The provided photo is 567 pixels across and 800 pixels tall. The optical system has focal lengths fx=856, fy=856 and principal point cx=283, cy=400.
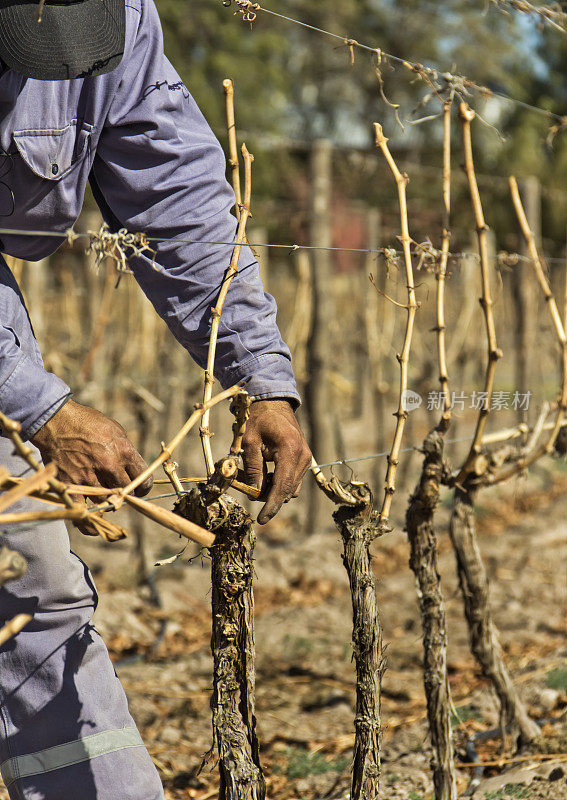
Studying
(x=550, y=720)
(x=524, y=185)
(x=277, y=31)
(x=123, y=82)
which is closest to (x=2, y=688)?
A: (x=123, y=82)

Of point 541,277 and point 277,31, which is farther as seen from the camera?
point 277,31

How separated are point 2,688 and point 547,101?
928 inches

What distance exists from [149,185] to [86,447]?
63cm

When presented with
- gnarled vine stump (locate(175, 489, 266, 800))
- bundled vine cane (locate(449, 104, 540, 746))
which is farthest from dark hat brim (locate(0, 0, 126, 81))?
bundled vine cane (locate(449, 104, 540, 746))

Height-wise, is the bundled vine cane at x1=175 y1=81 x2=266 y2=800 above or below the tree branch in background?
below

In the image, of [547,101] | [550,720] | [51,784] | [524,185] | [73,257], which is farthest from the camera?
[547,101]

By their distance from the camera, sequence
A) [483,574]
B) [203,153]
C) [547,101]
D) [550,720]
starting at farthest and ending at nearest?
[547,101] → [550,720] → [483,574] → [203,153]

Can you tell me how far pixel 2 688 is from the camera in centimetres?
176

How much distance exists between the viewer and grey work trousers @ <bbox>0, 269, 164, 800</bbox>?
1.74 meters

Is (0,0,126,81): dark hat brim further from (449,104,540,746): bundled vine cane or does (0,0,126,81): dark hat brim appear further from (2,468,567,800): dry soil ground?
(449,104,540,746): bundled vine cane

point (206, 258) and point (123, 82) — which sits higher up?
point (123, 82)

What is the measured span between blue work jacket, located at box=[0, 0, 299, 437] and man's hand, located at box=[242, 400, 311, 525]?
0.08m

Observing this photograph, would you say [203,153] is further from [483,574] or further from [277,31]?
[277,31]

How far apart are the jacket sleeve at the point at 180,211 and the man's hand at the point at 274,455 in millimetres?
77
